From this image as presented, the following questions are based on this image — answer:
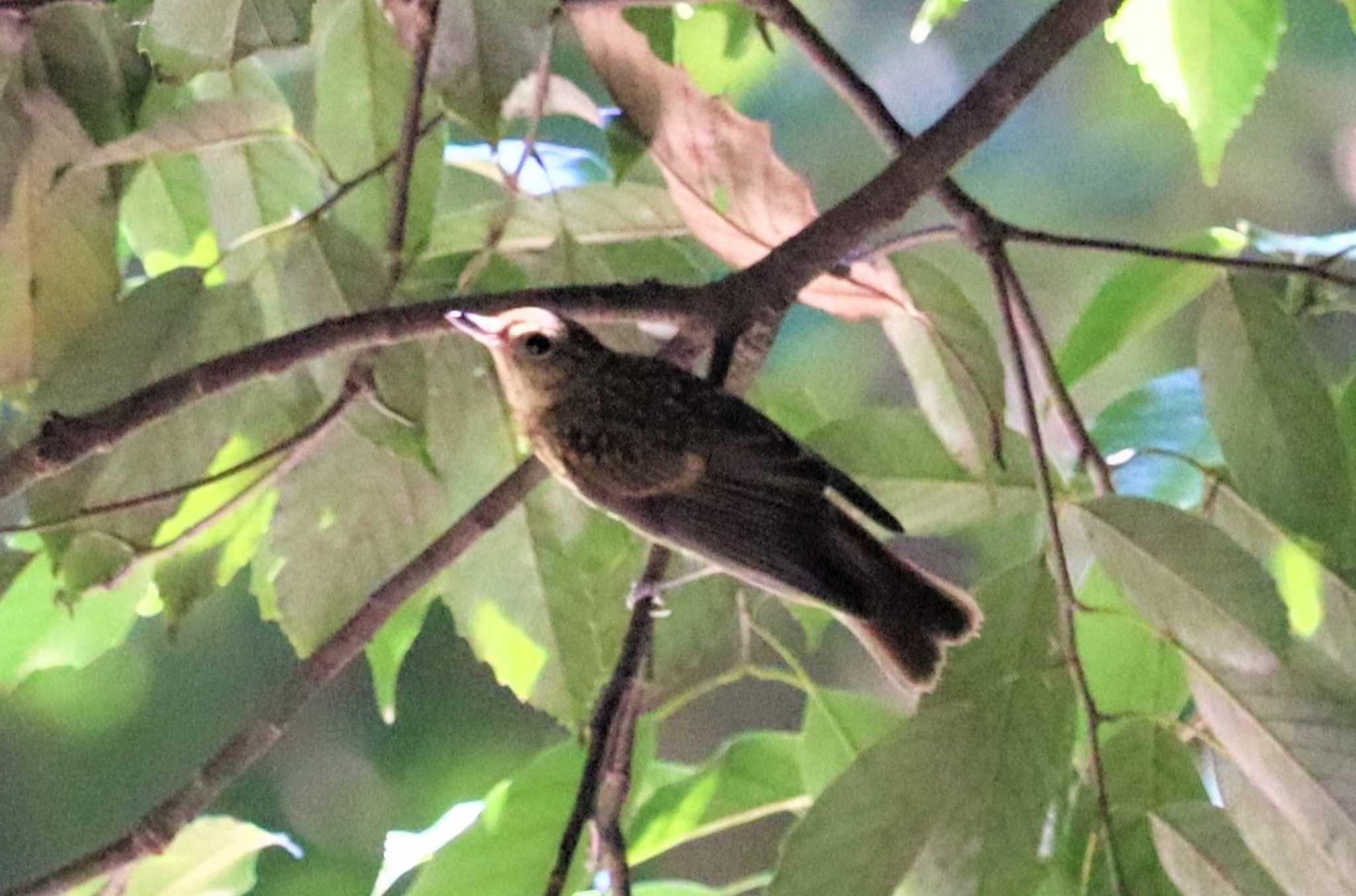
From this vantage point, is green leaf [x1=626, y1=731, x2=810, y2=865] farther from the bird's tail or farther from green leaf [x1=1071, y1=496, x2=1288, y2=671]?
green leaf [x1=1071, y1=496, x2=1288, y2=671]

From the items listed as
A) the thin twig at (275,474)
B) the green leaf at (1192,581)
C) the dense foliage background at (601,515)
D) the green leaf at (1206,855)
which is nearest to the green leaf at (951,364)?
the dense foliage background at (601,515)

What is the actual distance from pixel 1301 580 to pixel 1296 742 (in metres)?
0.20

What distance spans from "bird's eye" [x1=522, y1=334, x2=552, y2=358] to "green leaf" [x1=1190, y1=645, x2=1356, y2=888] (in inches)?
17.8

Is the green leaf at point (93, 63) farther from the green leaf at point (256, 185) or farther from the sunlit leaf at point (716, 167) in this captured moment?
the sunlit leaf at point (716, 167)

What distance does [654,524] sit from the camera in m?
0.90

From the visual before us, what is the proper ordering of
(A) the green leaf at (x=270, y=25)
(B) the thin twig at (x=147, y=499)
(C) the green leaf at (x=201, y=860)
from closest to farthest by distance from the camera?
(A) the green leaf at (x=270, y=25), (B) the thin twig at (x=147, y=499), (C) the green leaf at (x=201, y=860)

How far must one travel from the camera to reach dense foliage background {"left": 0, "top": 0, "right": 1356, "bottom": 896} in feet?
2.26

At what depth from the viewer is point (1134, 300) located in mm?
897

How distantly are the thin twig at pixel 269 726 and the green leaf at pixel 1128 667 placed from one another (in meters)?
0.40

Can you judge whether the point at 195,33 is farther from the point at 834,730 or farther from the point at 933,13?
the point at 834,730

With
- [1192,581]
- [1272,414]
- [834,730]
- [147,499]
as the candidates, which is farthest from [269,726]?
[1272,414]

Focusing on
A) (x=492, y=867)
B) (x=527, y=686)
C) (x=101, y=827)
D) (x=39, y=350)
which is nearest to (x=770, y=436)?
(x=527, y=686)

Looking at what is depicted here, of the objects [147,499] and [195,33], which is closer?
[195,33]

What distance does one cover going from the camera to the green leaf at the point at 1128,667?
85cm
